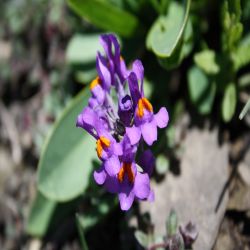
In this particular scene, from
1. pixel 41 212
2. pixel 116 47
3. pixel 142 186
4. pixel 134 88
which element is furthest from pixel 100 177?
pixel 41 212

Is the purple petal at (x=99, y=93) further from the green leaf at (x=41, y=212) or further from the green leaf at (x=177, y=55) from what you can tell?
the green leaf at (x=41, y=212)

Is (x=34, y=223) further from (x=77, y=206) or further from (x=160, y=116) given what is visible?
(x=160, y=116)

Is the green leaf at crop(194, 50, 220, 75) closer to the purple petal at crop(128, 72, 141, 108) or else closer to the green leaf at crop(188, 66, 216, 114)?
the green leaf at crop(188, 66, 216, 114)

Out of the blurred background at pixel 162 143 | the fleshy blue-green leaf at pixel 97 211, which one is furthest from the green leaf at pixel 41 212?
the fleshy blue-green leaf at pixel 97 211

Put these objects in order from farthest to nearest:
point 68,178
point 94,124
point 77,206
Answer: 1. point 77,206
2. point 68,178
3. point 94,124

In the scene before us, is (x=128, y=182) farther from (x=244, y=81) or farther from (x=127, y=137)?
(x=244, y=81)

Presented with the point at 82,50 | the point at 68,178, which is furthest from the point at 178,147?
the point at 82,50
